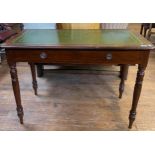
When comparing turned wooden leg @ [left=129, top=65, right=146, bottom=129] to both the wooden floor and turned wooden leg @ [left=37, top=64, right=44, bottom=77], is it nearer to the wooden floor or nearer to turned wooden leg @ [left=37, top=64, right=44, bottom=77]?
the wooden floor

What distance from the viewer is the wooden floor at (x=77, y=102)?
1.67 meters

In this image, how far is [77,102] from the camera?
1958 millimetres

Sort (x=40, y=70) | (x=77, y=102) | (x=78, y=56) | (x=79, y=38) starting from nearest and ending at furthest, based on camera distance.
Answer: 1. (x=78, y=56)
2. (x=79, y=38)
3. (x=77, y=102)
4. (x=40, y=70)

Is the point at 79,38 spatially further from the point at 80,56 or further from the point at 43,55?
the point at 43,55

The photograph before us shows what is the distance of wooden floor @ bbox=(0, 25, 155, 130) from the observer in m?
1.67

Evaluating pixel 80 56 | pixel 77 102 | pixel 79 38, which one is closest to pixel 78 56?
pixel 80 56

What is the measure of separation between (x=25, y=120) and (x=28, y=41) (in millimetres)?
686

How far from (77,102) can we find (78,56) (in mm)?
715

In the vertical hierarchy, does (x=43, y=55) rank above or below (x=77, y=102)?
above

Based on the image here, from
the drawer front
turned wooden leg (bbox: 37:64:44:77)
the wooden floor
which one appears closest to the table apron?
the drawer front

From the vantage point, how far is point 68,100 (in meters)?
1.99

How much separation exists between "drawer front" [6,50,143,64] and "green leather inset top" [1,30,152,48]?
51 mm

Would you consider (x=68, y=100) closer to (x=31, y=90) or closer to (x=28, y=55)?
(x=31, y=90)

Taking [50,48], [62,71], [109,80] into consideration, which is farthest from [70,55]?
[62,71]
